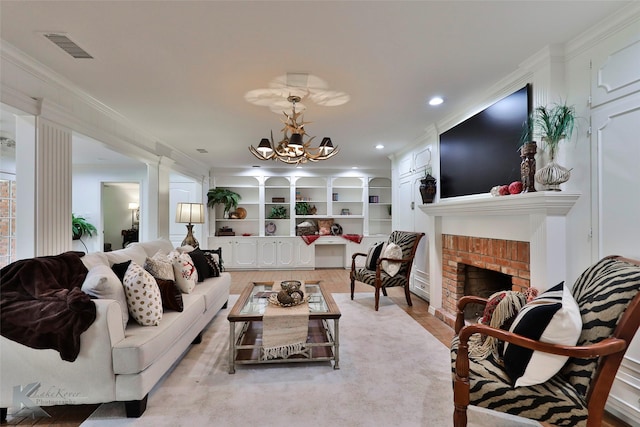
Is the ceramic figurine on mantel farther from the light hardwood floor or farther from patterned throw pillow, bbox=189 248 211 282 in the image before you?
patterned throw pillow, bbox=189 248 211 282

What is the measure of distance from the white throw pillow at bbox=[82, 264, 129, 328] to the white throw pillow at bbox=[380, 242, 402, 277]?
2985mm

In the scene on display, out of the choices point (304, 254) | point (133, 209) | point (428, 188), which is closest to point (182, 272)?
point (428, 188)

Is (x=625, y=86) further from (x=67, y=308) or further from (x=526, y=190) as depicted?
(x=67, y=308)

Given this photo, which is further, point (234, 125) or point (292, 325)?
point (234, 125)

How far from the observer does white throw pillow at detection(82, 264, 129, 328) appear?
197 centimetres

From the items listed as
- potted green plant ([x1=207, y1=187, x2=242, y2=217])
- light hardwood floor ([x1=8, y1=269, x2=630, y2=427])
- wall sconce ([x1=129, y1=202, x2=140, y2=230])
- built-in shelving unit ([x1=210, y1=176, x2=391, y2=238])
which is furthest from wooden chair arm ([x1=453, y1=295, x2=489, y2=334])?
wall sconce ([x1=129, y1=202, x2=140, y2=230])

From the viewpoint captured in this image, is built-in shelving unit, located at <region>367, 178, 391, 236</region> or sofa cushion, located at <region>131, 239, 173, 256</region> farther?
built-in shelving unit, located at <region>367, 178, 391, 236</region>

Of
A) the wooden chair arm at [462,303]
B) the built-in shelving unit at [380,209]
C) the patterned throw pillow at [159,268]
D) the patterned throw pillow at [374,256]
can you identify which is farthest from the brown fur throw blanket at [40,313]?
the built-in shelving unit at [380,209]

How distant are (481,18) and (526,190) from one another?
124 centimetres

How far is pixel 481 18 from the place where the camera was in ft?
6.03

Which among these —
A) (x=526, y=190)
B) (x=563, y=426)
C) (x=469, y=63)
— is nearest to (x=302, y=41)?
(x=469, y=63)

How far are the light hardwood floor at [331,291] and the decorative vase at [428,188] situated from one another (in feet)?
4.90

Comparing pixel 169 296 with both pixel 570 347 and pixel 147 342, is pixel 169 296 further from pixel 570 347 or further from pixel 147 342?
pixel 570 347

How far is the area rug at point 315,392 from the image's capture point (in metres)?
1.85
